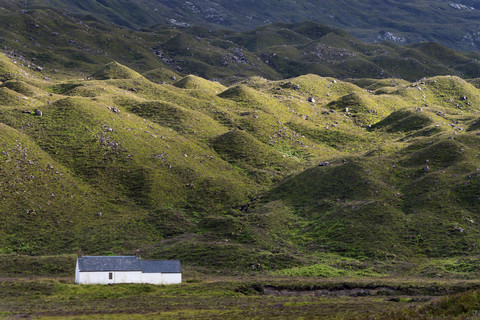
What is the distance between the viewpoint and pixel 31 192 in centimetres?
11212

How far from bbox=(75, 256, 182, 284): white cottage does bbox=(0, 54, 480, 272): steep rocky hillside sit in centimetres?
1355

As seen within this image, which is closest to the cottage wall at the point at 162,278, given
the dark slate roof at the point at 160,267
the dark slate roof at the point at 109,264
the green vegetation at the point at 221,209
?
the dark slate roof at the point at 160,267

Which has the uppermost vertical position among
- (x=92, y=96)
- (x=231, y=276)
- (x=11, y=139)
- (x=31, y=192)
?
(x=92, y=96)

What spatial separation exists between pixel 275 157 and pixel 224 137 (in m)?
15.5

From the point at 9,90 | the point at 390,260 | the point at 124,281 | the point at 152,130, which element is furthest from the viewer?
the point at 9,90

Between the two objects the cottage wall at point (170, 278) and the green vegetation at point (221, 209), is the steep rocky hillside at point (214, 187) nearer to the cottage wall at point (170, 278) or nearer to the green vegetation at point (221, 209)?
the green vegetation at point (221, 209)

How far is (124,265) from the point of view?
8338 centimetres

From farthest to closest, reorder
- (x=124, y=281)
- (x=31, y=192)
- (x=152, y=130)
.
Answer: (x=152, y=130)
(x=31, y=192)
(x=124, y=281)

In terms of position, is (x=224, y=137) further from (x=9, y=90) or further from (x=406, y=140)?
(x=9, y=90)

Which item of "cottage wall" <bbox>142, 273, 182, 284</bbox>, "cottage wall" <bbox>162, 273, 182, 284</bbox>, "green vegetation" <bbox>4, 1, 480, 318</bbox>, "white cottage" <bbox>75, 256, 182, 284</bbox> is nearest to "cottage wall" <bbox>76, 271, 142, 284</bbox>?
"white cottage" <bbox>75, 256, 182, 284</bbox>

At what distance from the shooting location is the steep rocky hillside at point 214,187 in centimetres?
10338

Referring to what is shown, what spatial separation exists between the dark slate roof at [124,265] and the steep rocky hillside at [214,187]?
1319cm

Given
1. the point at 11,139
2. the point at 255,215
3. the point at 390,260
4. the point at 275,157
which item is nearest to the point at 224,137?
the point at 275,157

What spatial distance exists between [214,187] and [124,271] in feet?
165
